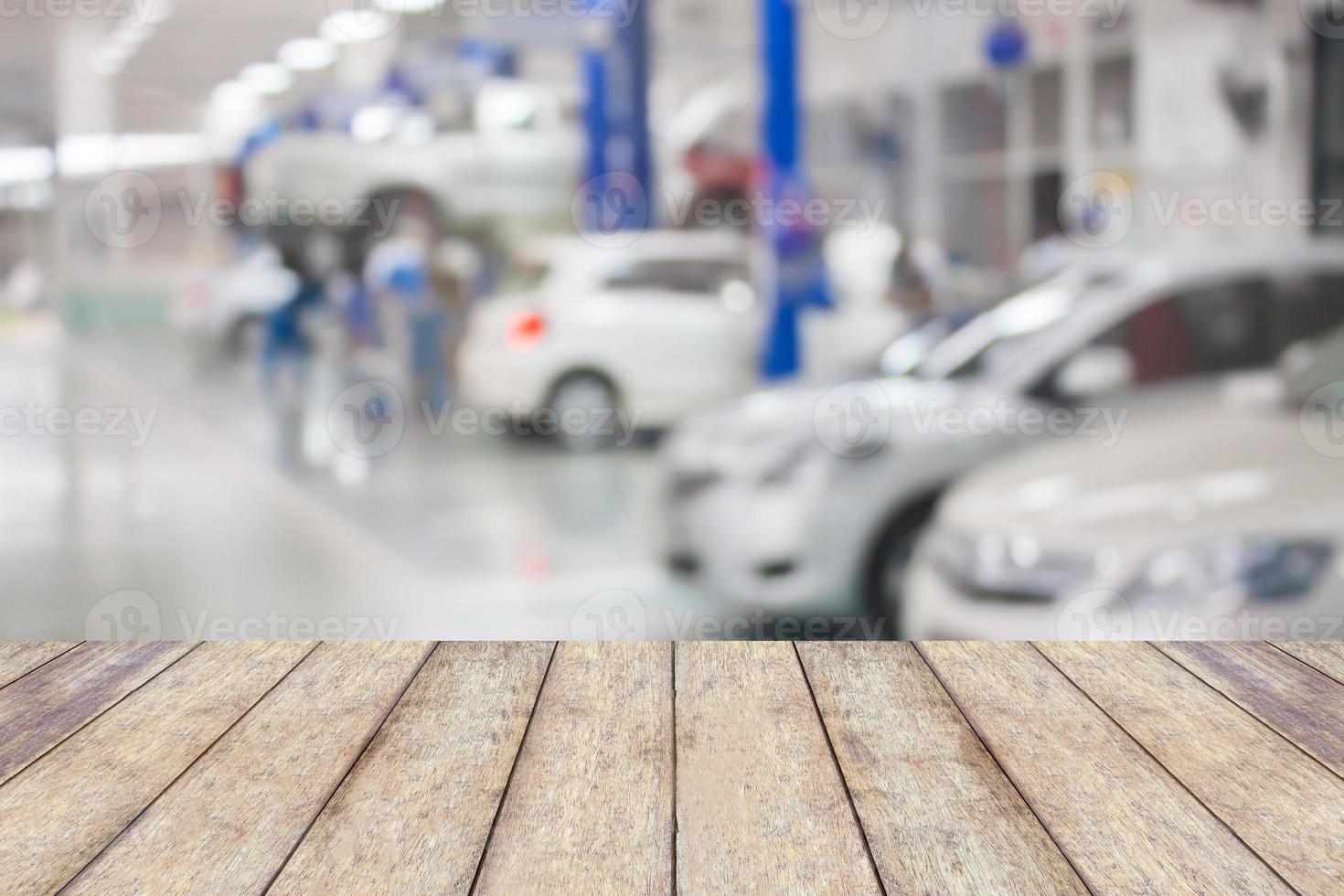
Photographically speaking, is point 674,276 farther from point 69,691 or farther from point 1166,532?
point 69,691

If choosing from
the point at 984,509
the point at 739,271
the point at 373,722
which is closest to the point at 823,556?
the point at 984,509

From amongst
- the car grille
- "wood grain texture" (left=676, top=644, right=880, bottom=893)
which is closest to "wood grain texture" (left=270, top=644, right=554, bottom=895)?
"wood grain texture" (left=676, top=644, right=880, bottom=893)

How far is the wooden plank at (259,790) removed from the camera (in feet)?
6.07

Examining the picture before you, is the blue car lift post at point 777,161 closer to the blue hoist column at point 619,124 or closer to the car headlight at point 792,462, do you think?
the blue hoist column at point 619,124

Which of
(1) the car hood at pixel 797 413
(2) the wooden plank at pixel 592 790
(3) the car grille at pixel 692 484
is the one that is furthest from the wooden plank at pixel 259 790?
(1) the car hood at pixel 797 413

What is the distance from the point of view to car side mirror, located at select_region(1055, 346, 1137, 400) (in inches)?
121

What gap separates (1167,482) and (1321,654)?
453mm

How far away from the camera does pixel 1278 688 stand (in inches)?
106

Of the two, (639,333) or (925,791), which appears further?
(639,333)

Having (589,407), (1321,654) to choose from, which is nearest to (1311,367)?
(1321,654)

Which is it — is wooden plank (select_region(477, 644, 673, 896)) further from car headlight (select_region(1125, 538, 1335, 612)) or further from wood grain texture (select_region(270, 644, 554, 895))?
car headlight (select_region(1125, 538, 1335, 612))

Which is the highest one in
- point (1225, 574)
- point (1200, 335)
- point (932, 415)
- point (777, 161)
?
point (777, 161)

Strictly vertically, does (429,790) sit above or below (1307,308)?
below

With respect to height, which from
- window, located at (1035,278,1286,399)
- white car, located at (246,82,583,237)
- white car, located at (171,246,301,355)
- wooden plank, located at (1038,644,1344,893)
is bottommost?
wooden plank, located at (1038,644,1344,893)
